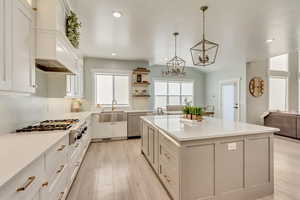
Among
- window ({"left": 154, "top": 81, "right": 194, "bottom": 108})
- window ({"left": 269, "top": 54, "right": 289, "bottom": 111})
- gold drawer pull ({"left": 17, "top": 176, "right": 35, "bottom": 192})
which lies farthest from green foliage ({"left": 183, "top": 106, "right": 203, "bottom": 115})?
window ({"left": 269, "top": 54, "right": 289, "bottom": 111})

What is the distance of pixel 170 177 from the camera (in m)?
1.96

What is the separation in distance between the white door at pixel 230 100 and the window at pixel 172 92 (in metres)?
1.50

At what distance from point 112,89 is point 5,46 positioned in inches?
173

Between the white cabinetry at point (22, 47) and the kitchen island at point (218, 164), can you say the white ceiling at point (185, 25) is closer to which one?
the white cabinetry at point (22, 47)

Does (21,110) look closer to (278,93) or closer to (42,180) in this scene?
(42,180)

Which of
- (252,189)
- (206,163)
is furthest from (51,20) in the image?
(252,189)

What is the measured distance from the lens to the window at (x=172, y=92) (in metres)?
7.38

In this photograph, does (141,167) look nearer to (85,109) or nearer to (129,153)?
(129,153)

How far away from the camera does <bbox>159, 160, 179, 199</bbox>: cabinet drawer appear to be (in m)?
1.76

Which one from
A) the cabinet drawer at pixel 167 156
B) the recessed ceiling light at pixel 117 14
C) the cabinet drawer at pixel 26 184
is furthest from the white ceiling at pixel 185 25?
the cabinet drawer at pixel 26 184

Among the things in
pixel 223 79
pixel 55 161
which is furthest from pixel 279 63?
pixel 55 161

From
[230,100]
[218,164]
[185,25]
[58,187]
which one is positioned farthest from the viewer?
[230,100]

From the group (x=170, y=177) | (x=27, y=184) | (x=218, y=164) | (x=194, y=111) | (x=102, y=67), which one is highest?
(x=102, y=67)

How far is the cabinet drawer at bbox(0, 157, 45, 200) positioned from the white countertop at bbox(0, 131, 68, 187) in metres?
0.05
